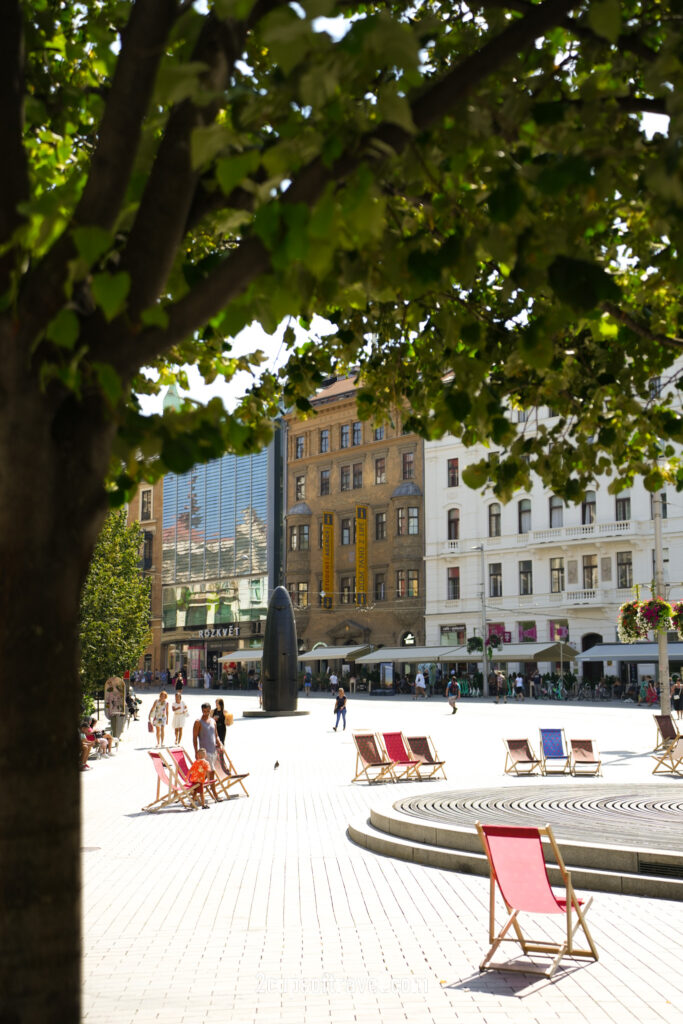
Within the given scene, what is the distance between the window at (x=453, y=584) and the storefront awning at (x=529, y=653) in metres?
7.13

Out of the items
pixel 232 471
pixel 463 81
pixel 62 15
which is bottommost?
pixel 463 81

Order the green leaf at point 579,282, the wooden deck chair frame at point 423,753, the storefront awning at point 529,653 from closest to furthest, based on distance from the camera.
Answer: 1. the green leaf at point 579,282
2. the wooden deck chair frame at point 423,753
3. the storefront awning at point 529,653

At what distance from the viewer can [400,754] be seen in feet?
64.9

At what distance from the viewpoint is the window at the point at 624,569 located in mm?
56219

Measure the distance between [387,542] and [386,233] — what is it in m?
66.0

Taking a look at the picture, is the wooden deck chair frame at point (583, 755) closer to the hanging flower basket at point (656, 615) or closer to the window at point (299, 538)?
the hanging flower basket at point (656, 615)

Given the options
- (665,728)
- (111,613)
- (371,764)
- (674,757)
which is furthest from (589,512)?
(371,764)

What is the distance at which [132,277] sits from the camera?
3705 millimetres

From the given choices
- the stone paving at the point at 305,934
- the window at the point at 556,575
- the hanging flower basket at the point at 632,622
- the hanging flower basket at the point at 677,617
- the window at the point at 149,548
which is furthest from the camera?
the window at the point at 149,548

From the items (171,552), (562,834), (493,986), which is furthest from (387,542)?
(493,986)

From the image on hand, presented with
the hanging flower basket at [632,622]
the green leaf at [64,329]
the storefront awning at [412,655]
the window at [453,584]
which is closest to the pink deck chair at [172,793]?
the green leaf at [64,329]

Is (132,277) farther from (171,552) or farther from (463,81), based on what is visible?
(171,552)

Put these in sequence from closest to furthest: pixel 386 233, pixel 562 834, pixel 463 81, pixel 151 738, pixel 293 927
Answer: pixel 463 81, pixel 386 233, pixel 293 927, pixel 562 834, pixel 151 738

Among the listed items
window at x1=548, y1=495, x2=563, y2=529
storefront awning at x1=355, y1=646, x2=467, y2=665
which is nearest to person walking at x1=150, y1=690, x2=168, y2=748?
storefront awning at x1=355, y1=646, x2=467, y2=665
